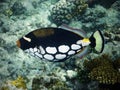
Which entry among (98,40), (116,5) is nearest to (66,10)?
(116,5)

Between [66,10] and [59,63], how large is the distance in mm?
1901

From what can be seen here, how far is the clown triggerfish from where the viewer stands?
8.84ft

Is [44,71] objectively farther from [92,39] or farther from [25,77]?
[92,39]

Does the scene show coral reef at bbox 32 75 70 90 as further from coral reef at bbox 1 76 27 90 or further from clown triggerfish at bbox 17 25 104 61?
clown triggerfish at bbox 17 25 104 61

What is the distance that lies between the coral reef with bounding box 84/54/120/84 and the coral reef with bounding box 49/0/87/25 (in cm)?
251

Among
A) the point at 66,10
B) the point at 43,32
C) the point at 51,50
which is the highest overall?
the point at 66,10

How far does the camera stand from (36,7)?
7.48m

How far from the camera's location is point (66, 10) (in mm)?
6660

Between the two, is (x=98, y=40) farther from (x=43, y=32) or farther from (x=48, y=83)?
(x=48, y=83)

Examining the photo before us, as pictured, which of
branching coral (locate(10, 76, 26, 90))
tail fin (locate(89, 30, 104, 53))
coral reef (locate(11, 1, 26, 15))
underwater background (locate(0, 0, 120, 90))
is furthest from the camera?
coral reef (locate(11, 1, 26, 15))

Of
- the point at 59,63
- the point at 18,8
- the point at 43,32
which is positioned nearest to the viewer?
the point at 43,32

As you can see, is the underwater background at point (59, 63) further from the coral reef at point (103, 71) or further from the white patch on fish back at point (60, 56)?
the white patch on fish back at point (60, 56)

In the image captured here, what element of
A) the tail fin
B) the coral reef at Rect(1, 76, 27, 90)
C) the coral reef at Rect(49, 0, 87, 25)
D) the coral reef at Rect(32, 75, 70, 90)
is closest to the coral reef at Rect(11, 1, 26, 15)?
the coral reef at Rect(49, 0, 87, 25)

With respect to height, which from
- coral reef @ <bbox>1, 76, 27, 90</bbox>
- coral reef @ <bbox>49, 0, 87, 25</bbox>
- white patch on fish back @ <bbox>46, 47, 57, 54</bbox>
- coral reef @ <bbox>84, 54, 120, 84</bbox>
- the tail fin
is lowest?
coral reef @ <bbox>1, 76, 27, 90</bbox>
